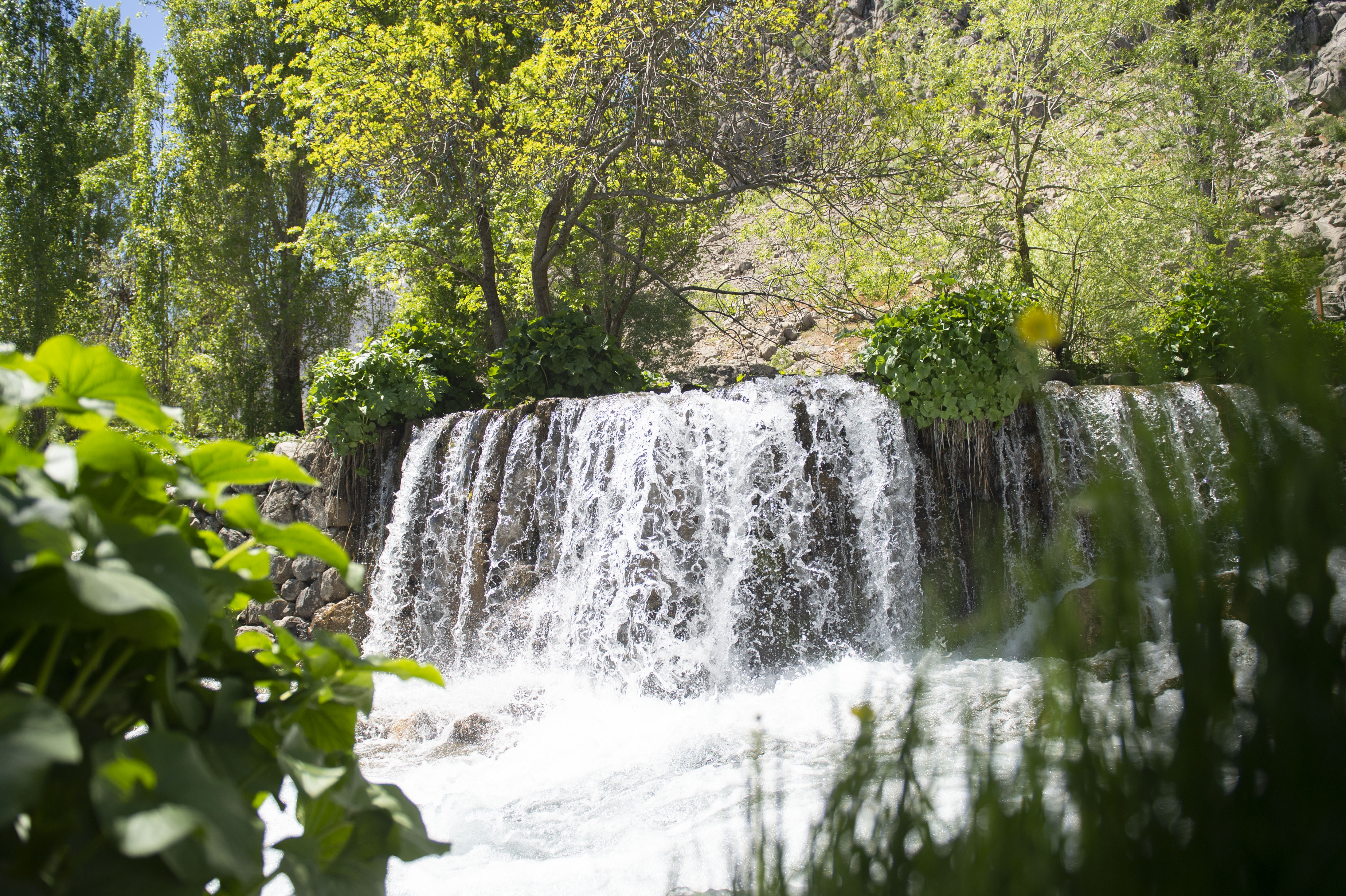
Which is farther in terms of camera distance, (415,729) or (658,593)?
(658,593)

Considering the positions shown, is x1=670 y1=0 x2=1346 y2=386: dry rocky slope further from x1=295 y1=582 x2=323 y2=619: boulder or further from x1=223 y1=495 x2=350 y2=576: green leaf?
x1=223 y1=495 x2=350 y2=576: green leaf

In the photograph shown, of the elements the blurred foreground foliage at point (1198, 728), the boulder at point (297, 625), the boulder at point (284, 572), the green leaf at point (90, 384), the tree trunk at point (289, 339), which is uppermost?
the tree trunk at point (289, 339)

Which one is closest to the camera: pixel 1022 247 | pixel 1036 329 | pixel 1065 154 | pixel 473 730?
pixel 1036 329

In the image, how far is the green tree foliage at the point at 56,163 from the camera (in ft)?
55.9

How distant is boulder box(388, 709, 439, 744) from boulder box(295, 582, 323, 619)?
402 centimetres

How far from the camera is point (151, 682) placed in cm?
79

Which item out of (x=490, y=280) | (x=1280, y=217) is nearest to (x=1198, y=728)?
(x=490, y=280)

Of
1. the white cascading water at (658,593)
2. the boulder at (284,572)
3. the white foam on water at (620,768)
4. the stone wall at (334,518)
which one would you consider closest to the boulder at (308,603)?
the stone wall at (334,518)

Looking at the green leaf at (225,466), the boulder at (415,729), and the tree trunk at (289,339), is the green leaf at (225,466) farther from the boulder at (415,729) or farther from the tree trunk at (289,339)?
the tree trunk at (289,339)

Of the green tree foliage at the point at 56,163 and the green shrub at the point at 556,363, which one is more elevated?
the green tree foliage at the point at 56,163

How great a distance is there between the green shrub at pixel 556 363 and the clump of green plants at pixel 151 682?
8.53m

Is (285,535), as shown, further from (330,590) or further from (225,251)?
(225,251)

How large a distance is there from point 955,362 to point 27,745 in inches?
269

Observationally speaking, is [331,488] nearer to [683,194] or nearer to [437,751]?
[437,751]
